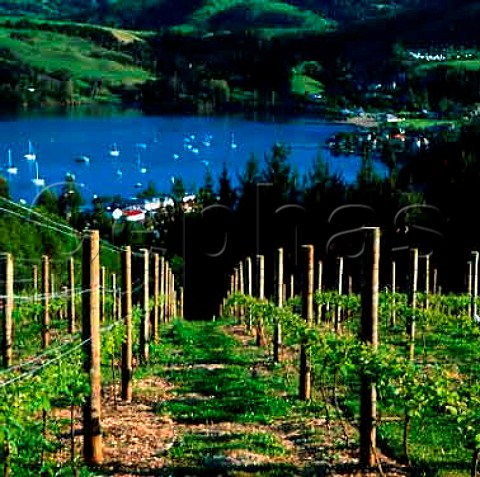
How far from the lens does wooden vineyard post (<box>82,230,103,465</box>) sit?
35.6 ft

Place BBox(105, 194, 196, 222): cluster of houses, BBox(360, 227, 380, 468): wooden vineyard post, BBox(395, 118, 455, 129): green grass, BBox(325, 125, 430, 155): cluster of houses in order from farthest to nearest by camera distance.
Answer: BBox(395, 118, 455, 129): green grass < BBox(325, 125, 430, 155): cluster of houses < BBox(105, 194, 196, 222): cluster of houses < BBox(360, 227, 380, 468): wooden vineyard post

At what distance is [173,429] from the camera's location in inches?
509

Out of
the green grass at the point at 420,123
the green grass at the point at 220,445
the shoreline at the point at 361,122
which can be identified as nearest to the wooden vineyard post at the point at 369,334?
the green grass at the point at 220,445

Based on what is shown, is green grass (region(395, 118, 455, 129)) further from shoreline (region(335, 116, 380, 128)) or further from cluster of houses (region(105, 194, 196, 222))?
cluster of houses (region(105, 194, 196, 222))

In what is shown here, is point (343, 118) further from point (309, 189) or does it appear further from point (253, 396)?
point (253, 396)

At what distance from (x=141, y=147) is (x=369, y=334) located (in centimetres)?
12290

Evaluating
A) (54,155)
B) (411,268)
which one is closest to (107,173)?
(54,155)

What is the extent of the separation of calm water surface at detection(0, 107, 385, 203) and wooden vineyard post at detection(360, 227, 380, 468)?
79192mm

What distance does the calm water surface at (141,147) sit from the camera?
107688mm

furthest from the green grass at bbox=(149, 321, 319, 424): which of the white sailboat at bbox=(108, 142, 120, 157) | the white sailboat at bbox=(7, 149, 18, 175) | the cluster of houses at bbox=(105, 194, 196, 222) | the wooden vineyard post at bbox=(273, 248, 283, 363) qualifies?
the white sailboat at bbox=(108, 142, 120, 157)

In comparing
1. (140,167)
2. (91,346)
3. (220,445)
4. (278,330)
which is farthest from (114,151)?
(91,346)

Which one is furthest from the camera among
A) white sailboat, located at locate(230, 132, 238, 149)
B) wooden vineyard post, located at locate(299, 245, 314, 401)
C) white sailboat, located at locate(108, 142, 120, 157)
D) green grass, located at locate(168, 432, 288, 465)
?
white sailboat, located at locate(230, 132, 238, 149)

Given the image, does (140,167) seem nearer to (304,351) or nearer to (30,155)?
(30,155)

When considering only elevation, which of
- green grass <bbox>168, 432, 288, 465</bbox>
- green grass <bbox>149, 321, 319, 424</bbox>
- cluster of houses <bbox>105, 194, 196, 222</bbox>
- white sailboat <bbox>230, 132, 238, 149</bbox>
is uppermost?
white sailboat <bbox>230, 132, 238, 149</bbox>
